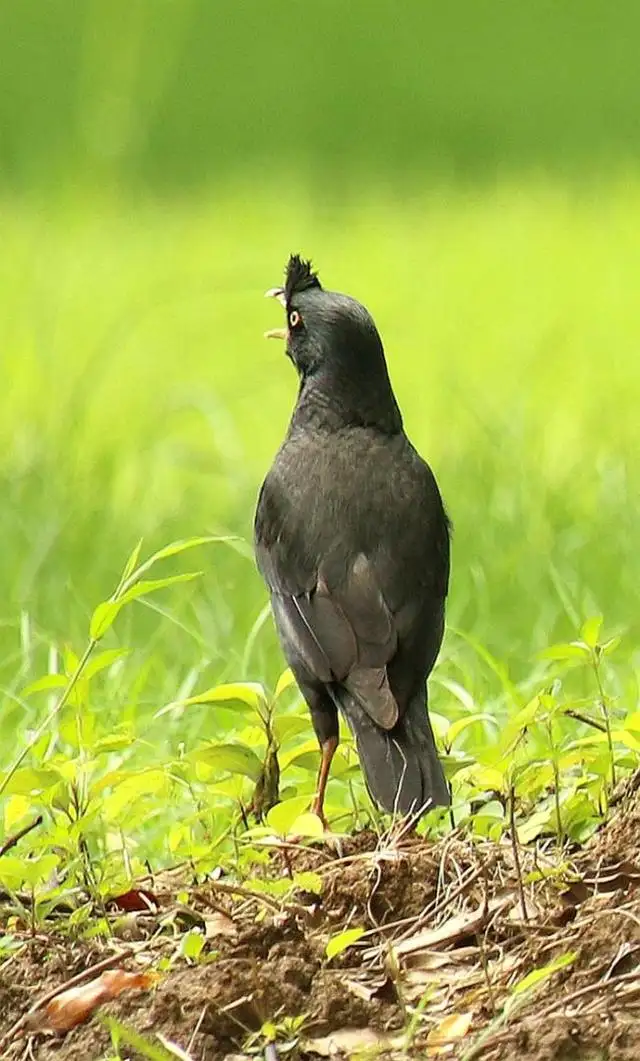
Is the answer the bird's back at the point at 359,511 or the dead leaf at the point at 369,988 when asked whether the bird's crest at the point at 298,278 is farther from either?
the dead leaf at the point at 369,988

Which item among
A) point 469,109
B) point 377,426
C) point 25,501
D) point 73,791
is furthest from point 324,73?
point 73,791

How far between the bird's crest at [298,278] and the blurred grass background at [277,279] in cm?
95

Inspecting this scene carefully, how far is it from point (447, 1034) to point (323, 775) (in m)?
1.10

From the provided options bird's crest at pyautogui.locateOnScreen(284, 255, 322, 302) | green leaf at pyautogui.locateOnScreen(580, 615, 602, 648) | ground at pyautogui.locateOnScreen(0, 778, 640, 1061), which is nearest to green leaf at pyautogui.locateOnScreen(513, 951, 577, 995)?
ground at pyautogui.locateOnScreen(0, 778, 640, 1061)

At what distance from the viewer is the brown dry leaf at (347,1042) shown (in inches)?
111

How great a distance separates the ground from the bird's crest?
1.54 m

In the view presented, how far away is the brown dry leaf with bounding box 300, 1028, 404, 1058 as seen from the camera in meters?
2.82

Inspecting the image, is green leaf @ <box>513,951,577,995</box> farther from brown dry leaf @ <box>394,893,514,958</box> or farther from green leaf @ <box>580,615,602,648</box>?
green leaf @ <box>580,615,602,648</box>

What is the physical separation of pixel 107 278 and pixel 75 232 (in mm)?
423

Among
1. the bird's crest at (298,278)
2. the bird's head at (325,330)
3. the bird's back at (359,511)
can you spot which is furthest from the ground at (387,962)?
the bird's crest at (298,278)

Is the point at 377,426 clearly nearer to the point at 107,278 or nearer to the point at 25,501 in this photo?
the point at 25,501

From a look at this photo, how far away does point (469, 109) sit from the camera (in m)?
18.6

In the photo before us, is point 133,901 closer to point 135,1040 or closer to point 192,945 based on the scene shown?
point 192,945

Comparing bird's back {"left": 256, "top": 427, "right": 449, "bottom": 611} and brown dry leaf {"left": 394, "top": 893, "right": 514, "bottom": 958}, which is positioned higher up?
bird's back {"left": 256, "top": 427, "right": 449, "bottom": 611}
